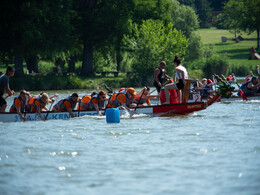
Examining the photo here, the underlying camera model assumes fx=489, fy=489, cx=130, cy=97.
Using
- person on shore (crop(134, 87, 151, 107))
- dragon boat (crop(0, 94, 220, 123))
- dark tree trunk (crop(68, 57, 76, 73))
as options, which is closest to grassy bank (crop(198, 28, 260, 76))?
dark tree trunk (crop(68, 57, 76, 73))

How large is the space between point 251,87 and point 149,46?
23.0m

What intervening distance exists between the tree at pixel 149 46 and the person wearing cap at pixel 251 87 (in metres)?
21.1

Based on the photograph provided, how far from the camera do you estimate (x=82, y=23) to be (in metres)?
49.3

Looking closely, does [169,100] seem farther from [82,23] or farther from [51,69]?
[51,69]

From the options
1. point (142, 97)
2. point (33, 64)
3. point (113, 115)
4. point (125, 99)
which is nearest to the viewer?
point (113, 115)

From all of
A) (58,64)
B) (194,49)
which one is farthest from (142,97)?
(194,49)

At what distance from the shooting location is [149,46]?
47.6m

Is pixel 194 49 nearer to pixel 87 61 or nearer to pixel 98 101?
pixel 87 61

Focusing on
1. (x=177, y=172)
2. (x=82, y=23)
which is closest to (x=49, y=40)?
(x=82, y=23)

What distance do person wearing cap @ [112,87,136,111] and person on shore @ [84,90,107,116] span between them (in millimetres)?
489

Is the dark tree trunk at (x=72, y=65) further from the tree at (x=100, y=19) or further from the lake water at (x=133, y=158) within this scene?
the lake water at (x=133, y=158)

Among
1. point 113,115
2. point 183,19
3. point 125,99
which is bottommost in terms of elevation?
point 113,115

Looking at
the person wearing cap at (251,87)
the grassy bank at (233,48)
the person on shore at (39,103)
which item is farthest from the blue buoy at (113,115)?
the grassy bank at (233,48)

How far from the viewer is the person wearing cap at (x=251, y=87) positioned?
2544cm
